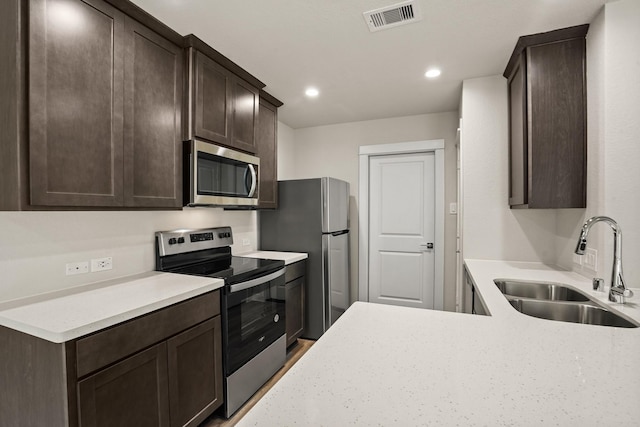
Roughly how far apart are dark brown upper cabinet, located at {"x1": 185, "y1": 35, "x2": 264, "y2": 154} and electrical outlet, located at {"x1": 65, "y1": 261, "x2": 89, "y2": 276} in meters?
0.95

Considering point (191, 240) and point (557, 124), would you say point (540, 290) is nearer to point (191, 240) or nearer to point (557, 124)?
point (557, 124)

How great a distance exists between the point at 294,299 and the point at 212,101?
5.89 ft

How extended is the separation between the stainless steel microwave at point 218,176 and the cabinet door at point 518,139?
6.45 ft

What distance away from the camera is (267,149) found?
302 cm

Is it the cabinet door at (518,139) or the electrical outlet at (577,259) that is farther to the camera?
the cabinet door at (518,139)

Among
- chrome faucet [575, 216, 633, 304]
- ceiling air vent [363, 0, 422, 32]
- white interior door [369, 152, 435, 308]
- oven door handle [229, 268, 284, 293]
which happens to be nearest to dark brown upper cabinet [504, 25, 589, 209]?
chrome faucet [575, 216, 633, 304]

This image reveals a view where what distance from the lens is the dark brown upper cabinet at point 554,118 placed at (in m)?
1.93

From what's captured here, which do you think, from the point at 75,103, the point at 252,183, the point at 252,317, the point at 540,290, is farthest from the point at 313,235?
the point at 75,103

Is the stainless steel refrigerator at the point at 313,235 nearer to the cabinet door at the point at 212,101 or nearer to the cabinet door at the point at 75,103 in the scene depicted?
the cabinet door at the point at 212,101

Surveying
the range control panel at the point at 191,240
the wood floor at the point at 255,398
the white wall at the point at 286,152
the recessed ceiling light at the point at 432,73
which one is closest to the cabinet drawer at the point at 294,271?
the range control panel at the point at 191,240

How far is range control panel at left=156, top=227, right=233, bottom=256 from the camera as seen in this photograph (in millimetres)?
2150

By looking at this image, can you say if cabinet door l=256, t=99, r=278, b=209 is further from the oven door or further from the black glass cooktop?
the oven door

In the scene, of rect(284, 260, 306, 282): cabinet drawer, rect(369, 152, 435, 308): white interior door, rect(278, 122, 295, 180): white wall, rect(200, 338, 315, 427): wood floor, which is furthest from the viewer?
rect(278, 122, 295, 180): white wall

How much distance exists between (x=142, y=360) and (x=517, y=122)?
106 inches
